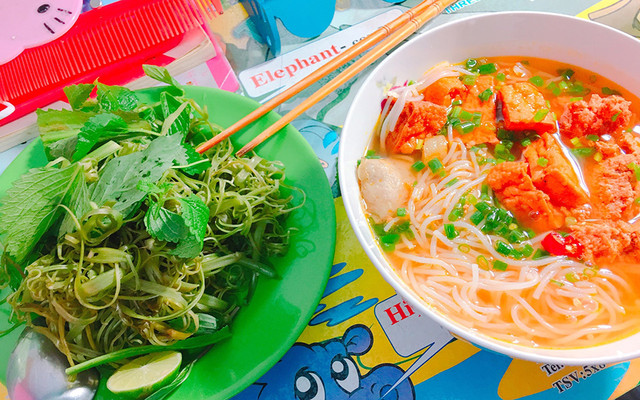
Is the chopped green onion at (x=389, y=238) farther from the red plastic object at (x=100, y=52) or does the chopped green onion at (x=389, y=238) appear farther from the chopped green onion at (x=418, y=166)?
the red plastic object at (x=100, y=52)

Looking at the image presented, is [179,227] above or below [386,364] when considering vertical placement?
above

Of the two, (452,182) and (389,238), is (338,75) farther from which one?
(389,238)

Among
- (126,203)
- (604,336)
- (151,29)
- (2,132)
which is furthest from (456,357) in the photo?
(2,132)

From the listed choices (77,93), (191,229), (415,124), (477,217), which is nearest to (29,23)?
(77,93)

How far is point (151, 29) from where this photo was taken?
7.50 ft

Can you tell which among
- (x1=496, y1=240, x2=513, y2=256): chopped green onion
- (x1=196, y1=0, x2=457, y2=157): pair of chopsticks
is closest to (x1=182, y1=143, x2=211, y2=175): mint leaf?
(x1=196, y1=0, x2=457, y2=157): pair of chopsticks

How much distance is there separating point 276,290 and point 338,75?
103cm

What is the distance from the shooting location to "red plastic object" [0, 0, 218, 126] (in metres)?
2.20

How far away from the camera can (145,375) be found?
1549mm

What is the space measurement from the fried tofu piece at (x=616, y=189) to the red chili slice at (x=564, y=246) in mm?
172

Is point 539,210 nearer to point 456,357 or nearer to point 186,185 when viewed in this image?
point 456,357

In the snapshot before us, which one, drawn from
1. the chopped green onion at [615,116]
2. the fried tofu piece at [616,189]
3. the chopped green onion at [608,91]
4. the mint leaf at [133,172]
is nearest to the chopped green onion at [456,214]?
the fried tofu piece at [616,189]

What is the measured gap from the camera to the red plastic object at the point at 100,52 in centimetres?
220

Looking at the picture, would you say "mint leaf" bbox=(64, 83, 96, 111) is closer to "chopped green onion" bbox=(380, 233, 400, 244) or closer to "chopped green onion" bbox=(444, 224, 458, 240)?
"chopped green onion" bbox=(380, 233, 400, 244)
